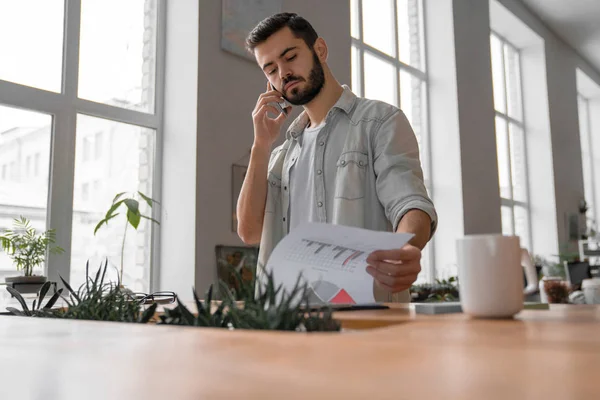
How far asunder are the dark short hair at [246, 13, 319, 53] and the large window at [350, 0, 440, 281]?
3.63 m

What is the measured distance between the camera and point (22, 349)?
0.47 meters

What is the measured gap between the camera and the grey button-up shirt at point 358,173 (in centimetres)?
176

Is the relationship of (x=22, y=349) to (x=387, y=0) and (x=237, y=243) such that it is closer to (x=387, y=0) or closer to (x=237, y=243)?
(x=237, y=243)

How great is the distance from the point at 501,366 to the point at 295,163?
5.61ft

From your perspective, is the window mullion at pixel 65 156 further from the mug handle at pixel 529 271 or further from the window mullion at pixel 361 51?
the window mullion at pixel 361 51

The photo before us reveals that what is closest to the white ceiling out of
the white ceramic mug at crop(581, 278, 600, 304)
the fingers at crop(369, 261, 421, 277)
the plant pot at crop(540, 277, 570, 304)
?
the white ceramic mug at crop(581, 278, 600, 304)

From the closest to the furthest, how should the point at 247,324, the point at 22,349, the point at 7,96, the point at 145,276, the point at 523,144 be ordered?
the point at 22,349 < the point at 247,324 < the point at 7,96 < the point at 145,276 < the point at 523,144

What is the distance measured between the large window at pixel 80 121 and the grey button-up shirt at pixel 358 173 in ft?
5.54

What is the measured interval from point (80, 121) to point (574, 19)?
803 centimetres

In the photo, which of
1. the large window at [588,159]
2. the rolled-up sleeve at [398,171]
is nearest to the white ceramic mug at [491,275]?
the rolled-up sleeve at [398,171]

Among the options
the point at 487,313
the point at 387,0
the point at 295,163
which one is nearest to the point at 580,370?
the point at 487,313

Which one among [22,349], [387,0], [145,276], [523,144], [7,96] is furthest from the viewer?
[523,144]

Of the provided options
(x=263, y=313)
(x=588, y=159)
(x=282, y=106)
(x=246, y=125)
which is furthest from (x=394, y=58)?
(x=588, y=159)

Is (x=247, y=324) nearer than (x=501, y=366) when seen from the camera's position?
No
